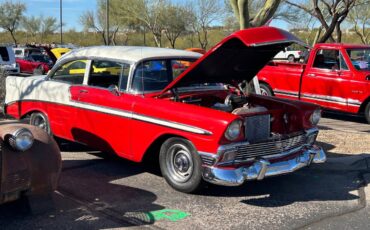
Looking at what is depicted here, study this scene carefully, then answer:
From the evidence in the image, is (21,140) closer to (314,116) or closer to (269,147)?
(269,147)

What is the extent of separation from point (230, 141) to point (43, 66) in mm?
18467

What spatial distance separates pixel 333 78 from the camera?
9.85 m

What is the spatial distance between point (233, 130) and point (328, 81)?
6138 mm

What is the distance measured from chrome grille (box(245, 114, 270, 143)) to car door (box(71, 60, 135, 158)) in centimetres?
135

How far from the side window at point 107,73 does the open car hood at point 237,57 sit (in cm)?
63

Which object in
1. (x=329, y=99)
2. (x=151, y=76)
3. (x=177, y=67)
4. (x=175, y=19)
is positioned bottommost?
(x=329, y=99)

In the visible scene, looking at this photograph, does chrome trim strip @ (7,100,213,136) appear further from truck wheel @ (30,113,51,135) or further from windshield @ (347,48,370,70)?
windshield @ (347,48,370,70)

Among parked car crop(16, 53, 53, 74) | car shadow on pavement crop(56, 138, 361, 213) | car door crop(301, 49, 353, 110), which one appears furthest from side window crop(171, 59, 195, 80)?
parked car crop(16, 53, 53, 74)

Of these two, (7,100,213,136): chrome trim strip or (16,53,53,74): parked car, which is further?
(16,53,53,74): parked car

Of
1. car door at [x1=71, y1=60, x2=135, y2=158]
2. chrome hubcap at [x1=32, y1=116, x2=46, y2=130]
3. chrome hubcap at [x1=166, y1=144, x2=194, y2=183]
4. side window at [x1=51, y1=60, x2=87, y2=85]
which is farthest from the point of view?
chrome hubcap at [x1=32, y1=116, x2=46, y2=130]

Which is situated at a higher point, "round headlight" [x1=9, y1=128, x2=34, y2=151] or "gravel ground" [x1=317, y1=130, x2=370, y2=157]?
"round headlight" [x1=9, y1=128, x2=34, y2=151]

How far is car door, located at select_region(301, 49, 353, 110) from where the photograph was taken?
31.9 ft

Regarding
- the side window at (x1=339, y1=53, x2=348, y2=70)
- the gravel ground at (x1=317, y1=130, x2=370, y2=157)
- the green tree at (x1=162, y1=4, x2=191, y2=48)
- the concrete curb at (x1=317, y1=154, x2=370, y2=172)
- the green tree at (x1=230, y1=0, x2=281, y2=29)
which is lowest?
the concrete curb at (x1=317, y1=154, x2=370, y2=172)

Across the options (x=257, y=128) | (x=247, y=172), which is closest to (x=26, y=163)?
(x=247, y=172)
